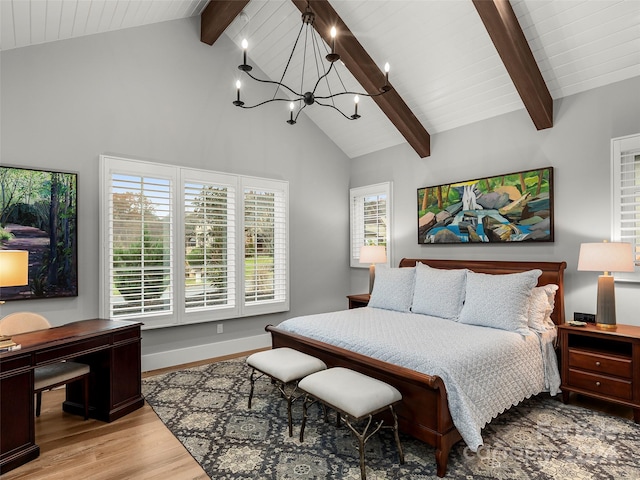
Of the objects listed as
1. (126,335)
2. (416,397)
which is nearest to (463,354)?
(416,397)

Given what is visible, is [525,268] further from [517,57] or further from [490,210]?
[517,57]

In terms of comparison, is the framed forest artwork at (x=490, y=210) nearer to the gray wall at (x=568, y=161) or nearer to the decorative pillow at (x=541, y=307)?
the gray wall at (x=568, y=161)

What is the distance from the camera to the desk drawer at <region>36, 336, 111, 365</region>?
8.45ft

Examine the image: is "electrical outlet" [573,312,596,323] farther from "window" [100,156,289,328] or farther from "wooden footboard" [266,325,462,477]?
"window" [100,156,289,328]

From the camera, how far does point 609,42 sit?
3203mm

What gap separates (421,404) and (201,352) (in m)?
2.97

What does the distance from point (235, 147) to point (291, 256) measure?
5.44ft

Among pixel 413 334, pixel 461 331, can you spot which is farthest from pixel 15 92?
pixel 461 331

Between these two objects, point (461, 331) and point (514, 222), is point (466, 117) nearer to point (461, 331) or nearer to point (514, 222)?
point (514, 222)

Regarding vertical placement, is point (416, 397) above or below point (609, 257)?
below

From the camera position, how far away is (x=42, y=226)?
11.3 ft

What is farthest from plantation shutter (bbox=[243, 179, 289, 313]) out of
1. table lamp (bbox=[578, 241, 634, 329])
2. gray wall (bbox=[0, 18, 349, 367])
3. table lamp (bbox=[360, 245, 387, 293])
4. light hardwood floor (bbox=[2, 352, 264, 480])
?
table lamp (bbox=[578, 241, 634, 329])

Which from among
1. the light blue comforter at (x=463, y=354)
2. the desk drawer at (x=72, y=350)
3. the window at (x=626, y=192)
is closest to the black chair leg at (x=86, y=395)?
the desk drawer at (x=72, y=350)

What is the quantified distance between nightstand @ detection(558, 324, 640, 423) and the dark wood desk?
3.70m
